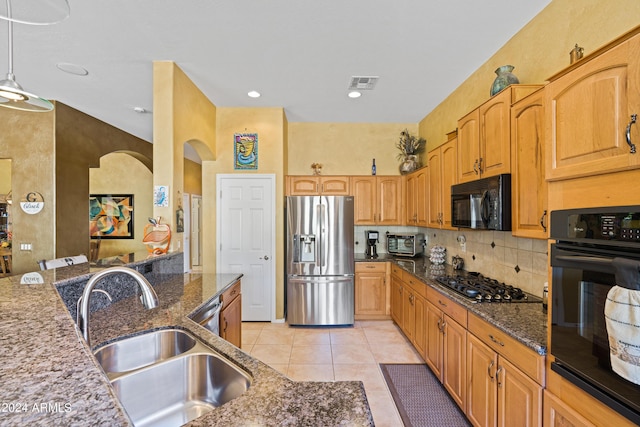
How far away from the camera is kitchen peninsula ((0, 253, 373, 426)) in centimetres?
52

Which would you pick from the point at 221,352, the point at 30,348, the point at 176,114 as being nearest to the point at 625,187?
the point at 221,352

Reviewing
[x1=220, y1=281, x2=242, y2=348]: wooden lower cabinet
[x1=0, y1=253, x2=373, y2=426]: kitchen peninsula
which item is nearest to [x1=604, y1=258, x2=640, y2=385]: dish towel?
[x1=0, y1=253, x2=373, y2=426]: kitchen peninsula

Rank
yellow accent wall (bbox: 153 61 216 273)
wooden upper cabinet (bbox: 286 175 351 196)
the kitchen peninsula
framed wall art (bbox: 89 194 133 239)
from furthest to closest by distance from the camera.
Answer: framed wall art (bbox: 89 194 133 239)
wooden upper cabinet (bbox: 286 175 351 196)
yellow accent wall (bbox: 153 61 216 273)
the kitchen peninsula

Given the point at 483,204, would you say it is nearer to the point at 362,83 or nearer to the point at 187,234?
the point at 362,83

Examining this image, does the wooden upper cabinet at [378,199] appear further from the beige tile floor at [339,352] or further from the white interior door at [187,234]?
the white interior door at [187,234]

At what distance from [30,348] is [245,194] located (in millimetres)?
3288

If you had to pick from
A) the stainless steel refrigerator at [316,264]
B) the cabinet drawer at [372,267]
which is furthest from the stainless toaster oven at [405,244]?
the stainless steel refrigerator at [316,264]

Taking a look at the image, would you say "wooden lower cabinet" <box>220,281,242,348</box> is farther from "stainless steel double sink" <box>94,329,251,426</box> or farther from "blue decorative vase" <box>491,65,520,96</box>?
"blue decorative vase" <box>491,65,520,96</box>

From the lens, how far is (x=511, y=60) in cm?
234

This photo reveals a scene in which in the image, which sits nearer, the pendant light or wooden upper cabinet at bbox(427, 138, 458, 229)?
the pendant light

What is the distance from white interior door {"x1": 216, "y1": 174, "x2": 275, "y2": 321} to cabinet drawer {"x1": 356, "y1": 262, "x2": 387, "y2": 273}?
121 cm

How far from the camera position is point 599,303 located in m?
1.03

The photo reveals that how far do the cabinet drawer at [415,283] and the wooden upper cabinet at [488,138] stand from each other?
1067 millimetres

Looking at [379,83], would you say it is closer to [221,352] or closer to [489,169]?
[489,169]
